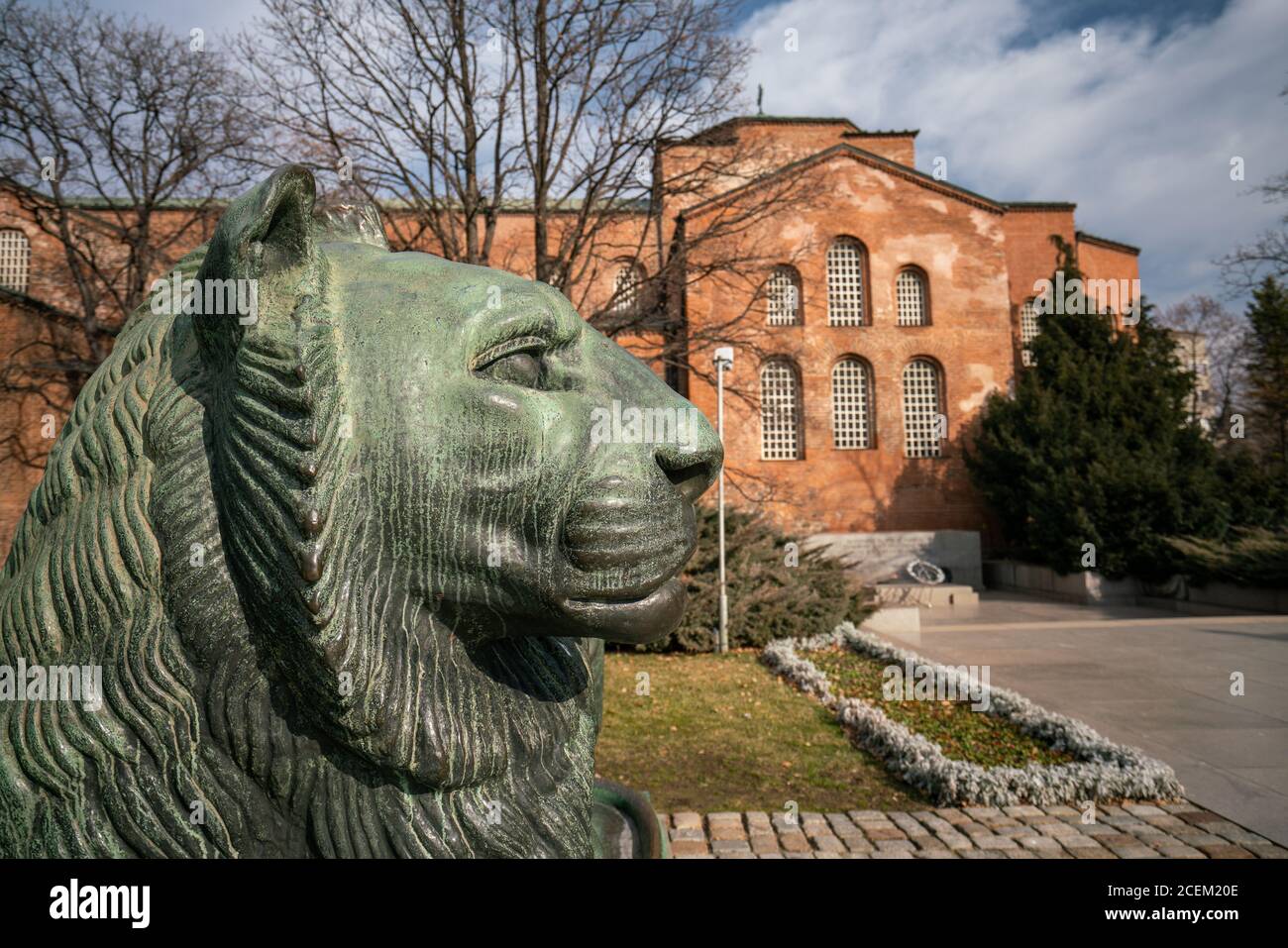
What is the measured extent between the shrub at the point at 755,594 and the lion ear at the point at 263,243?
1069cm

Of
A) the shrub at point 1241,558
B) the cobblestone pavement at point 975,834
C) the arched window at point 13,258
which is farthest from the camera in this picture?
the arched window at point 13,258

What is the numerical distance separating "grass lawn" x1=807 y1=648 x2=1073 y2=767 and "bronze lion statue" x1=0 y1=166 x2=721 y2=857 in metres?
6.26

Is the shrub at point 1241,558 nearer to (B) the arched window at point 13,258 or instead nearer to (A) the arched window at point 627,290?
(A) the arched window at point 627,290

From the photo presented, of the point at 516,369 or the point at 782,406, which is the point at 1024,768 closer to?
the point at 516,369

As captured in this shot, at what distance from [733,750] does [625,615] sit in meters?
6.24

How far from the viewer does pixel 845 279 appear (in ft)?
91.2

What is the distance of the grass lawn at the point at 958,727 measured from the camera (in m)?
6.52

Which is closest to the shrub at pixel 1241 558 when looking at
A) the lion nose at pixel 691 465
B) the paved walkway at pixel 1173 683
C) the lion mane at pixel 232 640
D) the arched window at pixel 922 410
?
the paved walkway at pixel 1173 683

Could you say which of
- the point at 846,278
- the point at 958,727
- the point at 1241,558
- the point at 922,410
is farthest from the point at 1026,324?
the point at 958,727

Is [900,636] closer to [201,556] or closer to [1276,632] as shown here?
[1276,632]

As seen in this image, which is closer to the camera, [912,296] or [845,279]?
[845,279]

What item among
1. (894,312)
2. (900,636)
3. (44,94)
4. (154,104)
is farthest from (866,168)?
(44,94)

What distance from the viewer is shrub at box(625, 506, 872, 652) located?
12.1 meters

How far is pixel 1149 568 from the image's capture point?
18938mm
